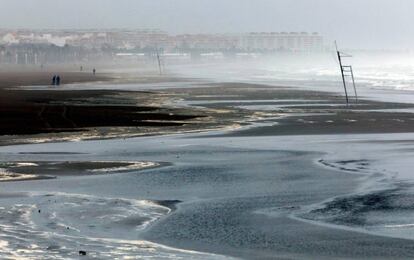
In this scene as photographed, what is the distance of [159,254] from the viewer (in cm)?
1194

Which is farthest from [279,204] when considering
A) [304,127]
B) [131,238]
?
[304,127]

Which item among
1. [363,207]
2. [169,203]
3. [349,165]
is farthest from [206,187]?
[349,165]

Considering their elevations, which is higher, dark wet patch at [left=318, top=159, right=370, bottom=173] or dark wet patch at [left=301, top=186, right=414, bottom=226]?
dark wet patch at [left=301, top=186, right=414, bottom=226]

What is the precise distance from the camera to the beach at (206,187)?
12.7m

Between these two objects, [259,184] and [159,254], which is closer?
[159,254]

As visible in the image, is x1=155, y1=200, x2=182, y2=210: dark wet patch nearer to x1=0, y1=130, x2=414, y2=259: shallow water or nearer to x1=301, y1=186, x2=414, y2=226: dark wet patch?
x1=0, y1=130, x2=414, y2=259: shallow water

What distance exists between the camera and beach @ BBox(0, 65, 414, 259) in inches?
499

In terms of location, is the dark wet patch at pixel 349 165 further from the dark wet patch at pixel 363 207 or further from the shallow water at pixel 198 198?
the dark wet patch at pixel 363 207

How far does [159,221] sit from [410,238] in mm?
4021

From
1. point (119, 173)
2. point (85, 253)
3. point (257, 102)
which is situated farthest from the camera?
point (257, 102)

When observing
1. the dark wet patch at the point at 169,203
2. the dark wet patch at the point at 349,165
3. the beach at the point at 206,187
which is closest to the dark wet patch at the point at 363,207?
the beach at the point at 206,187

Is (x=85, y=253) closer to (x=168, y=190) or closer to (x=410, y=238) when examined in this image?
(x=410, y=238)

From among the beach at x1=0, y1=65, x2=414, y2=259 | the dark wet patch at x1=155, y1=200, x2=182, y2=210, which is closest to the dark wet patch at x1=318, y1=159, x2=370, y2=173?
the beach at x1=0, y1=65, x2=414, y2=259

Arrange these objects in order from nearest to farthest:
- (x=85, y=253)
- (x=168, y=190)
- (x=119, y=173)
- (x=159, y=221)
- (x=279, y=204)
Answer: (x=85, y=253), (x=159, y=221), (x=279, y=204), (x=168, y=190), (x=119, y=173)
